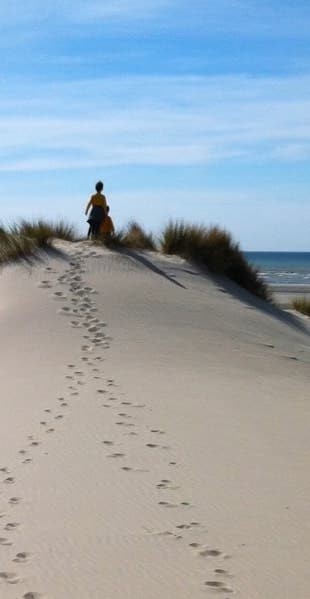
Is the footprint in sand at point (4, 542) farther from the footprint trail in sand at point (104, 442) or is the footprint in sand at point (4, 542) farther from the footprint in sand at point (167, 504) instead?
the footprint in sand at point (167, 504)

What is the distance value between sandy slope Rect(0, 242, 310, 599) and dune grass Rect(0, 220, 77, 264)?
5.59ft

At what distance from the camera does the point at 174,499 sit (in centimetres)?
530

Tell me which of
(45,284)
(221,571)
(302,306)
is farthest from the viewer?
(302,306)

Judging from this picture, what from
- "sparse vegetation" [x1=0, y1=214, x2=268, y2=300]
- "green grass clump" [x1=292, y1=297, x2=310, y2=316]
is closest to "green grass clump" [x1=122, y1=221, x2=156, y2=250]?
"sparse vegetation" [x1=0, y1=214, x2=268, y2=300]

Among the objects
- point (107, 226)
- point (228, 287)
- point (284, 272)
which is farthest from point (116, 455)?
point (284, 272)

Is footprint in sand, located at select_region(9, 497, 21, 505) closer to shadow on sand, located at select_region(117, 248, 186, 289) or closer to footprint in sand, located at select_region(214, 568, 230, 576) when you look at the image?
footprint in sand, located at select_region(214, 568, 230, 576)

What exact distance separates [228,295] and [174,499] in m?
10.5

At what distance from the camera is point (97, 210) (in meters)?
16.9

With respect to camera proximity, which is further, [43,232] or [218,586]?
[43,232]

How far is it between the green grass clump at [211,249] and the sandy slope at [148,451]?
10.3ft

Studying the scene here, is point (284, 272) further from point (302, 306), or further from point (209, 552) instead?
point (209, 552)

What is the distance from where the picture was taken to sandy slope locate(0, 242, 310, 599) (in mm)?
4297

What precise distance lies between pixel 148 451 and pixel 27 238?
9.72 meters

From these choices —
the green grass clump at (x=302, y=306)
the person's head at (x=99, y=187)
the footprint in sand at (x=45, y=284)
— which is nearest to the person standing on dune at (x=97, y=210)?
the person's head at (x=99, y=187)
